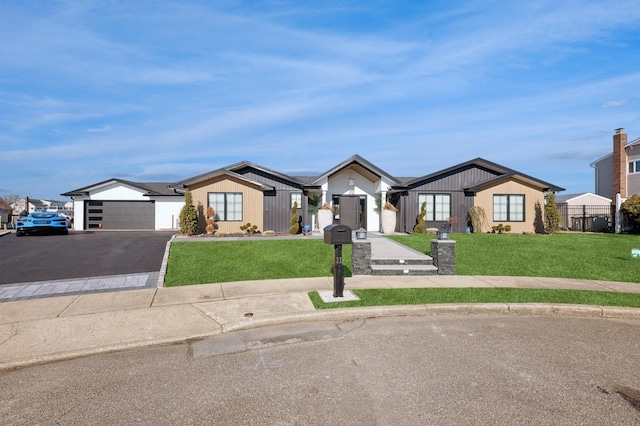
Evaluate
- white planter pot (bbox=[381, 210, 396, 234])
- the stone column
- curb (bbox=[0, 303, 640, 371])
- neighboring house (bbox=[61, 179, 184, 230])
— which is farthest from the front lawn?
neighboring house (bbox=[61, 179, 184, 230])

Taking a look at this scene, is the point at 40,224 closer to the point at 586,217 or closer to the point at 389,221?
the point at 389,221

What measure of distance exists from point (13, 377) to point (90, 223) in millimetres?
27798

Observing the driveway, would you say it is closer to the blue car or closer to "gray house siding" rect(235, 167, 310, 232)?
the blue car

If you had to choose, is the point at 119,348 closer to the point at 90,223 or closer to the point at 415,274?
the point at 415,274

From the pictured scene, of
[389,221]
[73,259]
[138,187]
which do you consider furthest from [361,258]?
[138,187]

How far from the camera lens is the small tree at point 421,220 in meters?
19.9

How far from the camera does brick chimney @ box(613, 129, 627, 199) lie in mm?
25844

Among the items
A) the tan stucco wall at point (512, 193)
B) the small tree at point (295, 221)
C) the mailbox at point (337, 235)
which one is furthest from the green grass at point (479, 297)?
the tan stucco wall at point (512, 193)

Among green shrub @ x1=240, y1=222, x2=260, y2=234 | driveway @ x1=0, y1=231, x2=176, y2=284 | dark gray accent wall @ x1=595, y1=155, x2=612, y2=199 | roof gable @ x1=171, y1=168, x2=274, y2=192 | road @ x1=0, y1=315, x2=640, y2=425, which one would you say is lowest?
road @ x1=0, y1=315, x2=640, y2=425

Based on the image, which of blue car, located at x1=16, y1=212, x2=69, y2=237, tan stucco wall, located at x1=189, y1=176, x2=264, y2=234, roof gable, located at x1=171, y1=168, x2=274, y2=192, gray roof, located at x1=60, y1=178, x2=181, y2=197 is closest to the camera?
roof gable, located at x1=171, y1=168, x2=274, y2=192

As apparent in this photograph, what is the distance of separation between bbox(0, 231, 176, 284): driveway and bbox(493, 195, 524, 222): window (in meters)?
17.7

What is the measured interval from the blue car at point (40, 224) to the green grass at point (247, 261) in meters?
10.5

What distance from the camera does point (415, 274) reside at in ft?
33.6

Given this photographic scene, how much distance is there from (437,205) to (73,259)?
17.4 m
